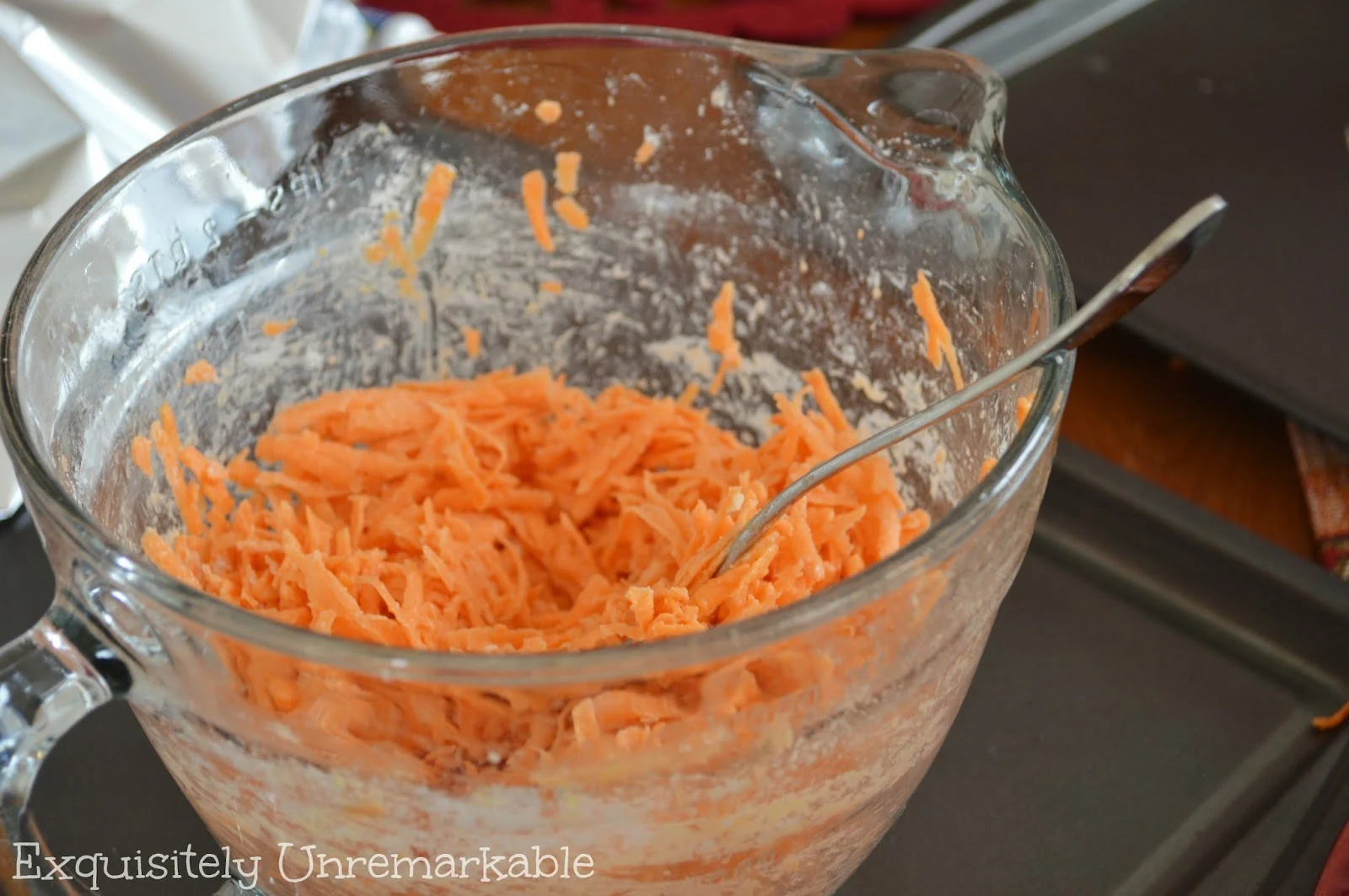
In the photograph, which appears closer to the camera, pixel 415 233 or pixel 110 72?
pixel 415 233

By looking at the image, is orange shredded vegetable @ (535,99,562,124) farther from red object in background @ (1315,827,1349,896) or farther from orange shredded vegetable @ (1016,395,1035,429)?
red object in background @ (1315,827,1349,896)

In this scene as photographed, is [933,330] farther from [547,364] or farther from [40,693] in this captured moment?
[40,693]

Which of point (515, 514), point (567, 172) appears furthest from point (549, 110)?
point (515, 514)

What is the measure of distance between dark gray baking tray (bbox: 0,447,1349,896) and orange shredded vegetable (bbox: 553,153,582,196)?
42cm

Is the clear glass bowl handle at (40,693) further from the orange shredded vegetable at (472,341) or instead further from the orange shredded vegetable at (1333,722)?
the orange shredded vegetable at (1333,722)

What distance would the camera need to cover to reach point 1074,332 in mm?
600

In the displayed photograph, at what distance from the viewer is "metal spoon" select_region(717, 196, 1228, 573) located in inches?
21.9

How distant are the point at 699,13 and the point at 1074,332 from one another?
1.12m

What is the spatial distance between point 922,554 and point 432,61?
53 cm

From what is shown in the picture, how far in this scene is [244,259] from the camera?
871 millimetres

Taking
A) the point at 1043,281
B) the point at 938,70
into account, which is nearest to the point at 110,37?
the point at 938,70

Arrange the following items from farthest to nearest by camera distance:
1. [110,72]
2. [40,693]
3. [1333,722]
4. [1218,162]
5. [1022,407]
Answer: [1218,162] < [110,72] < [1333,722] < [1022,407] < [40,693]

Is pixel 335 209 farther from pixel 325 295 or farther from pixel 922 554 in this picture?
pixel 922 554

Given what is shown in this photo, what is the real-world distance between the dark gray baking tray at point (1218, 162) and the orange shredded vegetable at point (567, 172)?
474 mm
